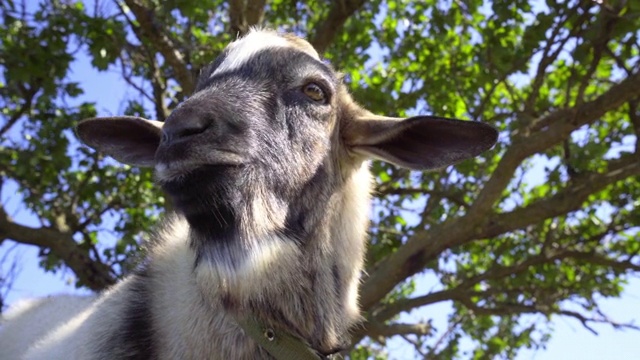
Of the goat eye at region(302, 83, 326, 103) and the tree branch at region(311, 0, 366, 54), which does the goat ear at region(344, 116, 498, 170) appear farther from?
the tree branch at region(311, 0, 366, 54)

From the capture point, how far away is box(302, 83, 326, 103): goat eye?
3213 millimetres

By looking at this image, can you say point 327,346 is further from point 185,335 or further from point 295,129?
point 295,129

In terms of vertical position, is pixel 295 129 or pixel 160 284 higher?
pixel 295 129

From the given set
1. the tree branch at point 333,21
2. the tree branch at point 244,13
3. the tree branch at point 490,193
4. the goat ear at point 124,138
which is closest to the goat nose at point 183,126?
the goat ear at point 124,138

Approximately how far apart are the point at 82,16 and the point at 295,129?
14.9ft

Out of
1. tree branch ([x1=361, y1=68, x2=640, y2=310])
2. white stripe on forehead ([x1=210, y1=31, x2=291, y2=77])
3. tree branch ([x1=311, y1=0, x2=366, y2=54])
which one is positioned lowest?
white stripe on forehead ([x1=210, y1=31, x2=291, y2=77])

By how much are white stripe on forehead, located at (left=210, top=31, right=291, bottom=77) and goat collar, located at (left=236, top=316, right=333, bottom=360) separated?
115 cm

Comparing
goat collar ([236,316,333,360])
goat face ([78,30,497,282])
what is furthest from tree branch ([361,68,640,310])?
goat collar ([236,316,333,360])

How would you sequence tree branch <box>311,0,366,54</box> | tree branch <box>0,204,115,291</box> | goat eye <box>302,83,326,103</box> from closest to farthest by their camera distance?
goat eye <box>302,83,326,103</box>
tree branch <box>0,204,115,291</box>
tree branch <box>311,0,366,54</box>

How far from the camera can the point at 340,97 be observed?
3.56 metres

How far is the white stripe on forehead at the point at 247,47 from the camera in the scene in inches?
127

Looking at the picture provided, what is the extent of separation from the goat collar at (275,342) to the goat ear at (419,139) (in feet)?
3.16

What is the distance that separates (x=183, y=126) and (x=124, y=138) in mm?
1127

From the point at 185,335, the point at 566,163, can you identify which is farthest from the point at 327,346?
the point at 566,163
